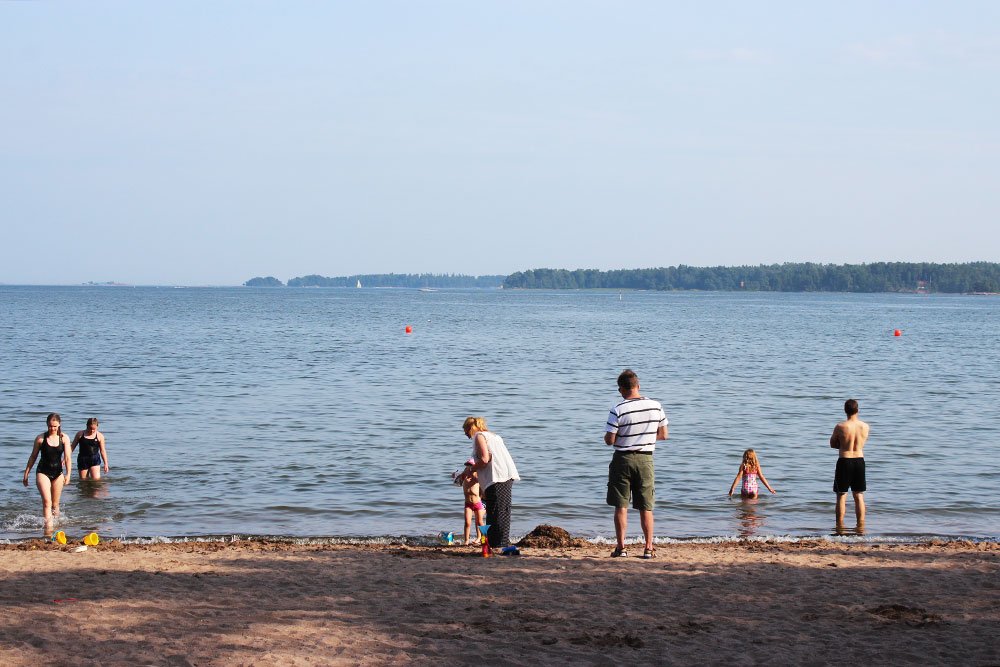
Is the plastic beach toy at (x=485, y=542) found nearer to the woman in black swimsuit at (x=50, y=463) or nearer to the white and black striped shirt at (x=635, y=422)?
the white and black striped shirt at (x=635, y=422)

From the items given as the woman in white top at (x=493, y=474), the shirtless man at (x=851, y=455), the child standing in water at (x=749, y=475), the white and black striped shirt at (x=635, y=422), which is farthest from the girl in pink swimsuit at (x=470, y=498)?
the child standing in water at (x=749, y=475)

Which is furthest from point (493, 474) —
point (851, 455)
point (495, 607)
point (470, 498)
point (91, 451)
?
point (91, 451)

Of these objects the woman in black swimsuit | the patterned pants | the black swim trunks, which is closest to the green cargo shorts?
the patterned pants

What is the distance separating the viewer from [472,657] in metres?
7.09

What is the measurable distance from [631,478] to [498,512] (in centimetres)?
162

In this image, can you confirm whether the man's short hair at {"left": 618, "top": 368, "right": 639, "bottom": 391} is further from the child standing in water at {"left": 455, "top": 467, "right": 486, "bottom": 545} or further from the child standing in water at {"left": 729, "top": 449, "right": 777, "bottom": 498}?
the child standing in water at {"left": 729, "top": 449, "right": 777, "bottom": 498}

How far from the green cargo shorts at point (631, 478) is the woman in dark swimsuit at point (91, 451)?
8.68 meters

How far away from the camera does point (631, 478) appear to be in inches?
384

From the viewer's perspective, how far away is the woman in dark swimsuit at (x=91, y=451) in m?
15.4

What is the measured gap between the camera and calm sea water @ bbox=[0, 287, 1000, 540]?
46.1 ft

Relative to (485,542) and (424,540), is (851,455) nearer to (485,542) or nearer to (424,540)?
(485,542)

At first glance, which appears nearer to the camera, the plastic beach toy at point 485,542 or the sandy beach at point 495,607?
the sandy beach at point 495,607

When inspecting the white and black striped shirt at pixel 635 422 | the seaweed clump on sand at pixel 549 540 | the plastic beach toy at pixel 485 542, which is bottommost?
the seaweed clump on sand at pixel 549 540

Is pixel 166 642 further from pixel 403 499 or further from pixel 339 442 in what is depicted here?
pixel 339 442
